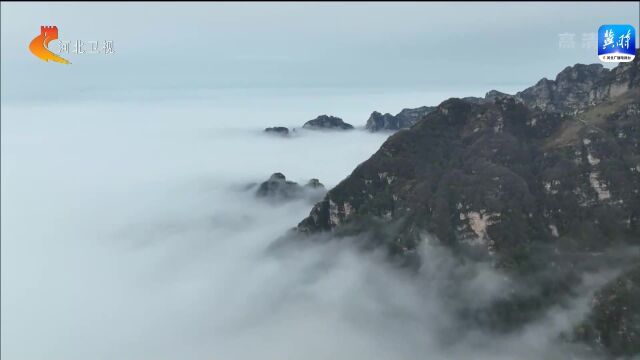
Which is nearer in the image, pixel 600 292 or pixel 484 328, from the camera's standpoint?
pixel 600 292

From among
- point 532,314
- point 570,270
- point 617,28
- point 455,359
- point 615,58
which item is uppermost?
point 617,28

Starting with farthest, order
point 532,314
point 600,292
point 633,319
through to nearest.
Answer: point 532,314, point 600,292, point 633,319

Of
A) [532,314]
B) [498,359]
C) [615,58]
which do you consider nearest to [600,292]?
[532,314]

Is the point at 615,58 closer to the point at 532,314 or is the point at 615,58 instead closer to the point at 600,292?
the point at 600,292

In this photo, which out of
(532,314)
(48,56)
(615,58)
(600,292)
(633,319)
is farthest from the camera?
(532,314)

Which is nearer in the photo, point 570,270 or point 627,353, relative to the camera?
point 627,353

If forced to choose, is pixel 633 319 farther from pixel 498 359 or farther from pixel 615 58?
pixel 615 58

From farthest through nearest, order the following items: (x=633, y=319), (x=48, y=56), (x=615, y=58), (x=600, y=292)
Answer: (x=600, y=292)
(x=633, y=319)
(x=48, y=56)
(x=615, y=58)

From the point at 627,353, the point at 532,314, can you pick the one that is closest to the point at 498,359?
the point at 532,314

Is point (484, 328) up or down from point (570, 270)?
down
